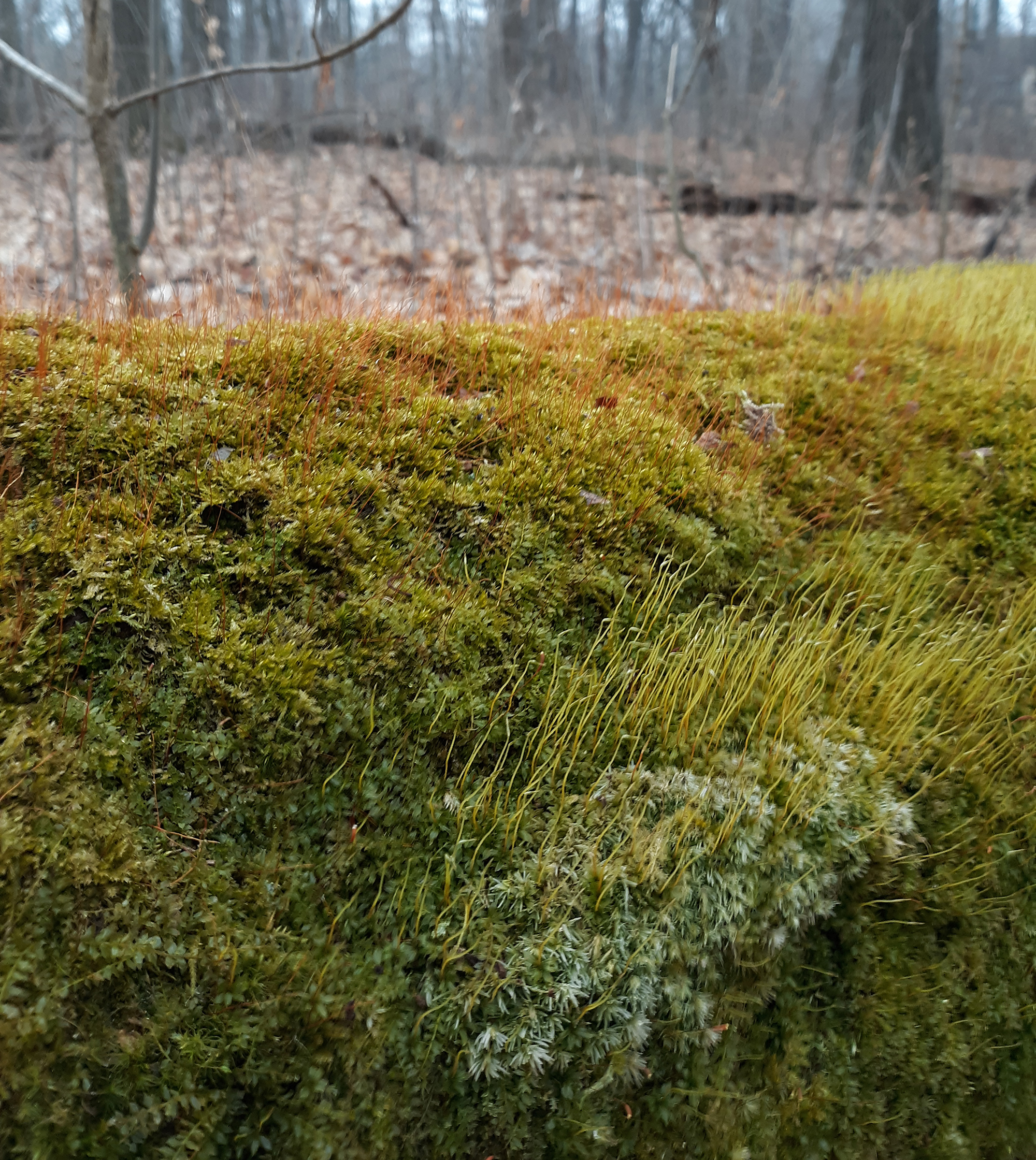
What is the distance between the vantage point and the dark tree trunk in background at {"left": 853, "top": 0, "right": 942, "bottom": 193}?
1004cm

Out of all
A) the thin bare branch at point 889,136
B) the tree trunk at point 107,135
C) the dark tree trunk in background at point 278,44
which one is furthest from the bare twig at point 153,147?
the dark tree trunk in background at point 278,44

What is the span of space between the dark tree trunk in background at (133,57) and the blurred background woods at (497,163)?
4cm

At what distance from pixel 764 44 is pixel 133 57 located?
13232 millimetres

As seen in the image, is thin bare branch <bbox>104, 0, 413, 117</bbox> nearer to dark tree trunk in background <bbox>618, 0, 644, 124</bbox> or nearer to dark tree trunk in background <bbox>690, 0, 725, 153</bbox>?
dark tree trunk in background <bbox>690, 0, 725, 153</bbox>

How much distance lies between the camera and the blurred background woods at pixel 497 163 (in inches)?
298

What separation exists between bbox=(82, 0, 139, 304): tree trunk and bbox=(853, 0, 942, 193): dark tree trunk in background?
10.3 m

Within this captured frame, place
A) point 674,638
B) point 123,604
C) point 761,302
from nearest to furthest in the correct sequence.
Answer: point 123,604
point 674,638
point 761,302

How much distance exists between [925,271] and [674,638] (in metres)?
5.85

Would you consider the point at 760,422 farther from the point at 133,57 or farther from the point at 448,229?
the point at 133,57

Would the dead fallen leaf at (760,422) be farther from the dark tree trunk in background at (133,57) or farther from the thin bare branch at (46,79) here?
the dark tree trunk in background at (133,57)

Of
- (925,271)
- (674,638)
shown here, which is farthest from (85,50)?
Answer: (925,271)

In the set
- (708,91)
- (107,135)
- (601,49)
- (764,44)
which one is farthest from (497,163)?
(764,44)

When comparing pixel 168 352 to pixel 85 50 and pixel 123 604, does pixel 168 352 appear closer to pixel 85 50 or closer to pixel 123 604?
pixel 123 604

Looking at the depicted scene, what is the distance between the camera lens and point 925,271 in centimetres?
630
